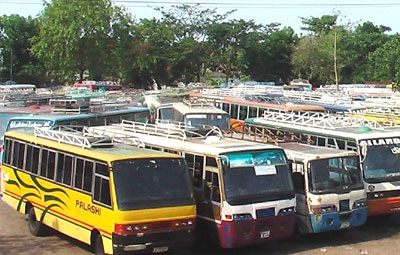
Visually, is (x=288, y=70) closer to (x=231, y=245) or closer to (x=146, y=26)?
(x=146, y=26)

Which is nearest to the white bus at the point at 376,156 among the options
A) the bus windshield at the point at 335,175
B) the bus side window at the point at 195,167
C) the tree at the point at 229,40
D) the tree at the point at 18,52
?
the bus windshield at the point at 335,175

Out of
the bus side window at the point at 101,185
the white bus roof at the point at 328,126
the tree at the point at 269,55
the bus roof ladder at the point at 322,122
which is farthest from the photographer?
the tree at the point at 269,55

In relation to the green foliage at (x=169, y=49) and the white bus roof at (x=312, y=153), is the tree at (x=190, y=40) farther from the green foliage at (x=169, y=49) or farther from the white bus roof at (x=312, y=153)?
the white bus roof at (x=312, y=153)

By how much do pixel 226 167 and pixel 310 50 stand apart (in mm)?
63785

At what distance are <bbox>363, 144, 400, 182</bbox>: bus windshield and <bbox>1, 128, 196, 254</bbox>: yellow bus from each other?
4.28 metres

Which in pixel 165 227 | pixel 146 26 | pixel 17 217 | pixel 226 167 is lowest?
pixel 17 217

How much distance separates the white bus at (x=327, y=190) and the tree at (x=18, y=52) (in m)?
60.2

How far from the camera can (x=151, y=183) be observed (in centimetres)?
1077

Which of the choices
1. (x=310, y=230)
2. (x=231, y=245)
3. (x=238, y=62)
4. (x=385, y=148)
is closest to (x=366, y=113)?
(x=385, y=148)

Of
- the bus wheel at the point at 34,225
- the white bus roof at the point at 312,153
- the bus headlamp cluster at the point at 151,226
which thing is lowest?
the bus wheel at the point at 34,225

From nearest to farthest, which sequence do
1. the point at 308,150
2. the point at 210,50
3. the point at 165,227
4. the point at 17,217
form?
the point at 165,227, the point at 308,150, the point at 17,217, the point at 210,50

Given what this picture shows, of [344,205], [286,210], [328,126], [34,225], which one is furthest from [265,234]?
[34,225]

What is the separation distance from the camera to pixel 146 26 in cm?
7031

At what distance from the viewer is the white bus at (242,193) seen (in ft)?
36.7
